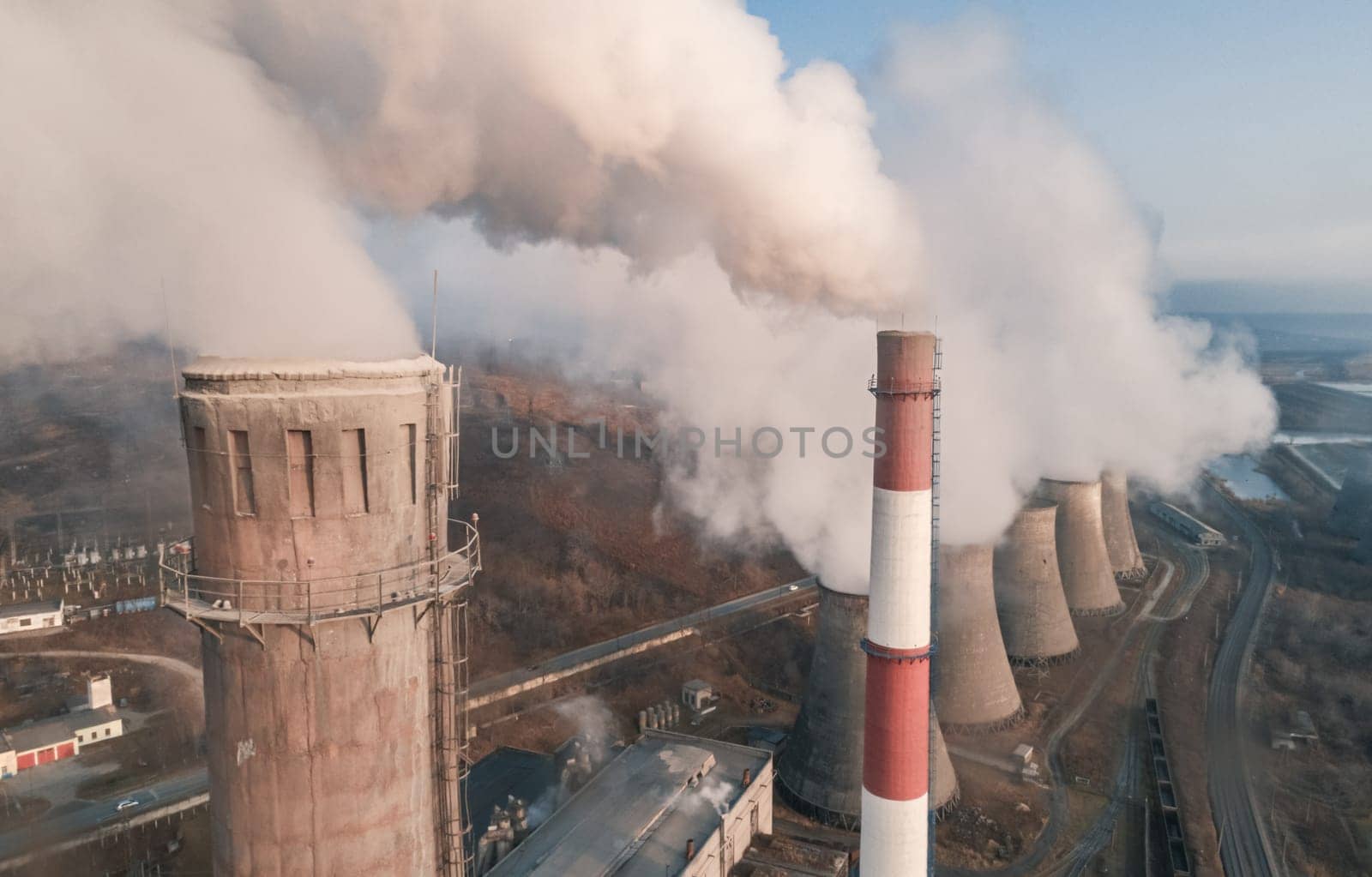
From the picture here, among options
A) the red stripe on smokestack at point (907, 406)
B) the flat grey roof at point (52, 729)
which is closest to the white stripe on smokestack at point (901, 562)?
the red stripe on smokestack at point (907, 406)

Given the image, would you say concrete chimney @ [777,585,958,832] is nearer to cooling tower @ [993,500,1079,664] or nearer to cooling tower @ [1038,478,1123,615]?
cooling tower @ [993,500,1079,664]

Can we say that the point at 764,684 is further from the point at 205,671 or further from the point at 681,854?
the point at 205,671

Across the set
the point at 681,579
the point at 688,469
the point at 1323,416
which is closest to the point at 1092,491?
the point at 681,579

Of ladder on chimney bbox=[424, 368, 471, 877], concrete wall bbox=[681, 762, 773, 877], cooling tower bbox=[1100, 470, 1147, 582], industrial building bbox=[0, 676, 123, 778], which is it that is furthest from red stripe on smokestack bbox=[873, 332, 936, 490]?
cooling tower bbox=[1100, 470, 1147, 582]

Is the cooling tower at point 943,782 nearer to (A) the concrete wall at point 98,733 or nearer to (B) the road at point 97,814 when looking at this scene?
(B) the road at point 97,814

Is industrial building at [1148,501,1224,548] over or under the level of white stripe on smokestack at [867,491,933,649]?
under

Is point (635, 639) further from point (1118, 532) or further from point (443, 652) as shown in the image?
point (443, 652)

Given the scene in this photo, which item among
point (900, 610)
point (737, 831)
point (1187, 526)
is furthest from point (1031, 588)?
point (1187, 526)
